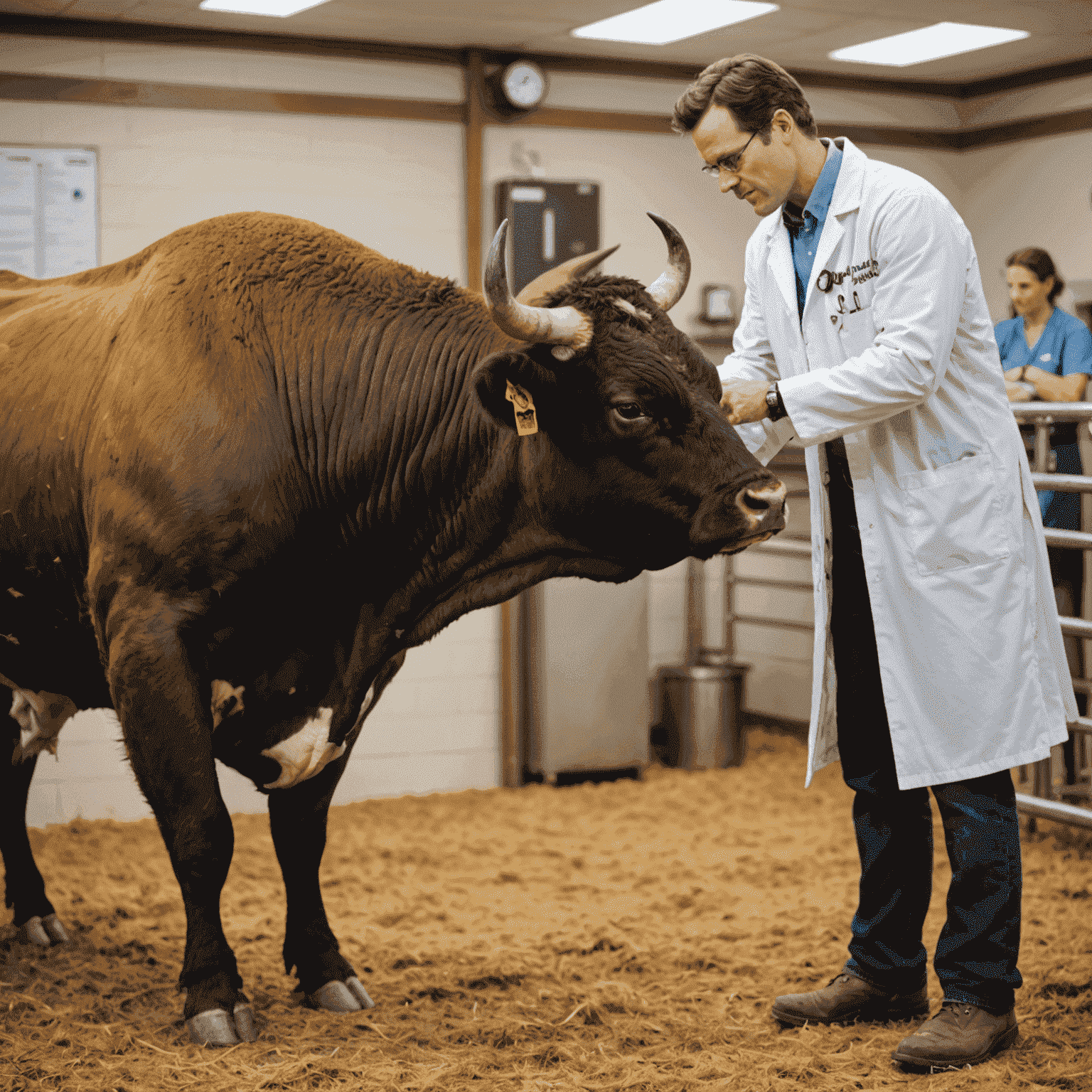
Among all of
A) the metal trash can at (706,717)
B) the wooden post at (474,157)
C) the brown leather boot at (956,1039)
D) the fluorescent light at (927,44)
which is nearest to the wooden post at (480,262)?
the wooden post at (474,157)

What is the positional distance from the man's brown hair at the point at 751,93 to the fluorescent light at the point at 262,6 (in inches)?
119

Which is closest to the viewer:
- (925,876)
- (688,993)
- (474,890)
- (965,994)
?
(965,994)

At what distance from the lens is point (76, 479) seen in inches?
125

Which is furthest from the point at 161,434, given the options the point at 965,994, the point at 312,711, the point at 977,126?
the point at 977,126

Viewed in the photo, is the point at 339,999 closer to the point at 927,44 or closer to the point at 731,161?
the point at 731,161

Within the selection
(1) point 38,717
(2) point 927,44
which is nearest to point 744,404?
(1) point 38,717

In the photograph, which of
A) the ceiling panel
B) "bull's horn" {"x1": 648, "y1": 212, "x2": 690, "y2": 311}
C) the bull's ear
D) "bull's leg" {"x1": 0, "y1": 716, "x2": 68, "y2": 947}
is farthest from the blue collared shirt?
the ceiling panel

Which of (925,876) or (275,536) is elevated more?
(275,536)

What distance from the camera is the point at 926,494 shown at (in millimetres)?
2893

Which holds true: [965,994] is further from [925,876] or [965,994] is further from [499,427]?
[499,427]

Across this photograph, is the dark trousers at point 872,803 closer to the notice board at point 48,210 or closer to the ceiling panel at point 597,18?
the ceiling panel at point 597,18

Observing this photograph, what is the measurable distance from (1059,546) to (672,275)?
2.13 metres

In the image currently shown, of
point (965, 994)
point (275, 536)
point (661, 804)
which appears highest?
point (275, 536)

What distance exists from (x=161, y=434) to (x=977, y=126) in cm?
602
